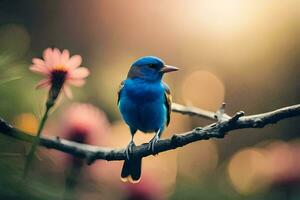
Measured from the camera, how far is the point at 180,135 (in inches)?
13.2

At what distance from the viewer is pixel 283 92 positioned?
746 millimetres

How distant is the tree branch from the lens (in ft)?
0.88

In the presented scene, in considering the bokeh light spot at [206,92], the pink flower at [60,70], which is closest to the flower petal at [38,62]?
the pink flower at [60,70]

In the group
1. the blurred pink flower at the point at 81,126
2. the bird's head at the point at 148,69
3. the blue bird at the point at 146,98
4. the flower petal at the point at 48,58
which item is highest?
the bird's head at the point at 148,69

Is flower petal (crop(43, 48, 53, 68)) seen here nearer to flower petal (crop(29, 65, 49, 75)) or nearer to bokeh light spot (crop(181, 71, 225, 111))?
flower petal (crop(29, 65, 49, 75))

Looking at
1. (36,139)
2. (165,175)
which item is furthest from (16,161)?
(165,175)

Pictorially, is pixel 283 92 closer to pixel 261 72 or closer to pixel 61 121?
pixel 261 72

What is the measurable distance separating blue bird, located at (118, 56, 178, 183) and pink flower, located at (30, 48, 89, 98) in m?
0.36

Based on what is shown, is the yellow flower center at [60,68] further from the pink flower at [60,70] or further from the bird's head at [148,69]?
the bird's head at [148,69]

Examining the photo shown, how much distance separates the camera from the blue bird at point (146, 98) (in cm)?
67

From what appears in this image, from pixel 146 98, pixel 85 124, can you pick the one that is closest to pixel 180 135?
pixel 85 124

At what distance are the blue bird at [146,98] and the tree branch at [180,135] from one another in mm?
212

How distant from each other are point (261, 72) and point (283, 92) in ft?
0.29

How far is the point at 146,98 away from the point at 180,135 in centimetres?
36
